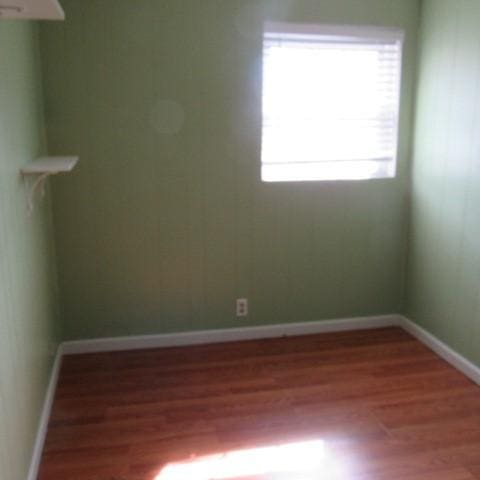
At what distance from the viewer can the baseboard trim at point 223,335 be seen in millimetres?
3266

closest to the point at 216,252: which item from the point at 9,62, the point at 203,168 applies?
the point at 203,168

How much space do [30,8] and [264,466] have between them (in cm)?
192

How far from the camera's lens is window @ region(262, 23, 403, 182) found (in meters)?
3.18

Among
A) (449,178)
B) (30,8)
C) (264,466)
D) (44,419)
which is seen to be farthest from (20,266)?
(449,178)

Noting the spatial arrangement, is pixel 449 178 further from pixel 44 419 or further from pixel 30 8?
pixel 44 419

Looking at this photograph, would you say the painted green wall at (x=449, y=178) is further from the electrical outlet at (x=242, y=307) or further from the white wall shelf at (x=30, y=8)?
the white wall shelf at (x=30, y=8)

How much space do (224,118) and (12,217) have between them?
153 centimetres

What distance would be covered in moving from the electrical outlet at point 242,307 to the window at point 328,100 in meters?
0.81

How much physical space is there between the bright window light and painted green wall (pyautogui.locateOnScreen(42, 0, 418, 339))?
120 cm

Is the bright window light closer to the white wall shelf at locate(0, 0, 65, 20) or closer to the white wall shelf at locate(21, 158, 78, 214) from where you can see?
the white wall shelf at locate(21, 158, 78, 214)

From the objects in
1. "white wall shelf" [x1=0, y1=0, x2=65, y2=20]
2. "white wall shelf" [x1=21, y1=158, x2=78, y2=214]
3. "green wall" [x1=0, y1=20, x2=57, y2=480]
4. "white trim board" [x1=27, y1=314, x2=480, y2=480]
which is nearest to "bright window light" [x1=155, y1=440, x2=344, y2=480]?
"green wall" [x1=0, y1=20, x2=57, y2=480]

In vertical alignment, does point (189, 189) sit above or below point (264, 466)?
above

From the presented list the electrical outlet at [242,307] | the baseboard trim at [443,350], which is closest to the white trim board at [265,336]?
the baseboard trim at [443,350]

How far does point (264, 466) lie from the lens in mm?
2205
